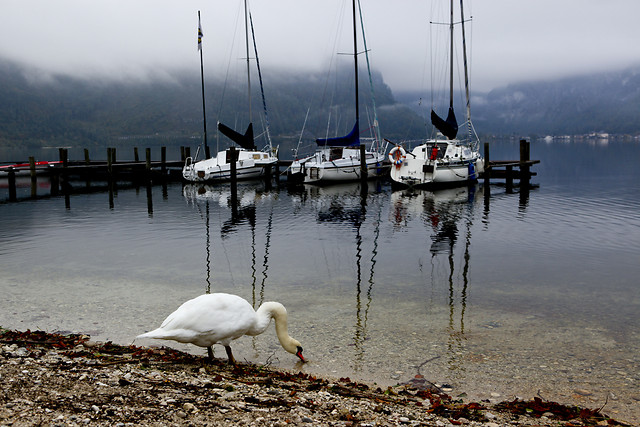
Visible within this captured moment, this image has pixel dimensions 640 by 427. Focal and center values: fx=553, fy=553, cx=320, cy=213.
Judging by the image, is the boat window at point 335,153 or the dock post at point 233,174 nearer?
the dock post at point 233,174

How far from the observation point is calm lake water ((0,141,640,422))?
8875mm

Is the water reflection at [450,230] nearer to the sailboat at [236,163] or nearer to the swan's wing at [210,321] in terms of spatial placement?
the swan's wing at [210,321]

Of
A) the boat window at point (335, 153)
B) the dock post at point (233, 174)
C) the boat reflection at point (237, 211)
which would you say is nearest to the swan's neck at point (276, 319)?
the boat reflection at point (237, 211)

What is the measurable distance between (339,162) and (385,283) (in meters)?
29.7

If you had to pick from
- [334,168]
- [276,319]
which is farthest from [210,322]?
[334,168]

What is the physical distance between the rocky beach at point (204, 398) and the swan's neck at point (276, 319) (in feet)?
1.44

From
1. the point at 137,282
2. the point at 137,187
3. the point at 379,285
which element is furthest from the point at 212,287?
the point at 137,187

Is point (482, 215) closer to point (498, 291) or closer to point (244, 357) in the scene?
point (498, 291)

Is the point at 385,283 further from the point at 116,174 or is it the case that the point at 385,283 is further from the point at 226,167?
the point at 116,174

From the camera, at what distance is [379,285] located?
14109 millimetres

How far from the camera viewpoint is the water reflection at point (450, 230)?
10602 mm

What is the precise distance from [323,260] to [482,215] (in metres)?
12.6

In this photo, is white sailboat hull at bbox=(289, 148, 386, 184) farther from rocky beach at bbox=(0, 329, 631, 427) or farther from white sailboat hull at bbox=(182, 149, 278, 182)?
rocky beach at bbox=(0, 329, 631, 427)

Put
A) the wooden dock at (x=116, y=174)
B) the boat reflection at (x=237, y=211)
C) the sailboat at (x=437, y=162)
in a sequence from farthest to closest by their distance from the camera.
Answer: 1. the wooden dock at (x=116, y=174)
2. the sailboat at (x=437, y=162)
3. the boat reflection at (x=237, y=211)
